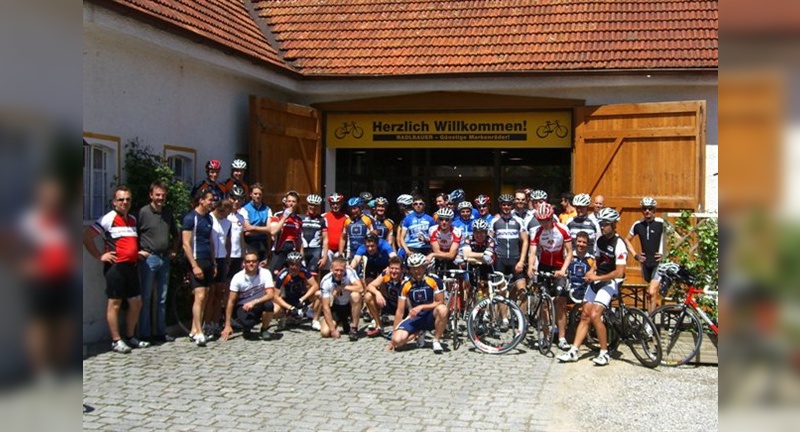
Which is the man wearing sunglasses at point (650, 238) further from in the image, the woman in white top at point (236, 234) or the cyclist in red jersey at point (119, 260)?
the cyclist in red jersey at point (119, 260)

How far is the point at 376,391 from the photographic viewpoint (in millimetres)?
7664

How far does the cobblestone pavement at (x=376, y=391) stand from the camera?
6613mm

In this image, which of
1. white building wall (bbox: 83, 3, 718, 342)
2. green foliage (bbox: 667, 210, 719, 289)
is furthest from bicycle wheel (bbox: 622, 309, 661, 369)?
white building wall (bbox: 83, 3, 718, 342)

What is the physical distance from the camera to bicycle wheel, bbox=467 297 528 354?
953cm


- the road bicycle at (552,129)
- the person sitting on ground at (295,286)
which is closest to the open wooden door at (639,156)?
the road bicycle at (552,129)

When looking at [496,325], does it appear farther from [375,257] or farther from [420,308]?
[375,257]

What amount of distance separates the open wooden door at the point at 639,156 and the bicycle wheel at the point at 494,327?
4.13 metres

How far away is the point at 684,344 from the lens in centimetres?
894

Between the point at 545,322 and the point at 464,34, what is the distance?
7.38 meters

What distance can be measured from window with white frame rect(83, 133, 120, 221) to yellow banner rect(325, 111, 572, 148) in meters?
5.96

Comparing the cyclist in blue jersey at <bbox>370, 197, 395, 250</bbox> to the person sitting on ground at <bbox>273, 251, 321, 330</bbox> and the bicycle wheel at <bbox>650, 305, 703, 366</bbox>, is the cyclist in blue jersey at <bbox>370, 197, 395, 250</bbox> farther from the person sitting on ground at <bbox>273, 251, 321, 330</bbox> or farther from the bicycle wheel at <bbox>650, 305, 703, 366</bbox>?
the bicycle wheel at <bbox>650, 305, 703, 366</bbox>
